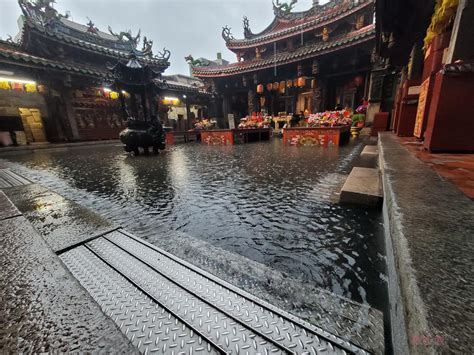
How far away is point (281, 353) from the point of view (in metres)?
0.84

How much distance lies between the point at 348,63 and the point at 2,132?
21.0 m

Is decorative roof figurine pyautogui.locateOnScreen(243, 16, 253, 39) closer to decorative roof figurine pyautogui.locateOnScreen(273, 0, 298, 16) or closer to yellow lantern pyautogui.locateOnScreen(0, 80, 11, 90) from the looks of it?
decorative roof figurine pyautogui.locateOnScreen(273, 0, 298, 16)

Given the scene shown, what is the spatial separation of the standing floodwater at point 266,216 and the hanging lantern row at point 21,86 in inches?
472

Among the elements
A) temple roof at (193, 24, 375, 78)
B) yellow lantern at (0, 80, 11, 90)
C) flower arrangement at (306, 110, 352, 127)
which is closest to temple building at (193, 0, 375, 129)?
temple roof at (193, 24, 375, 78)

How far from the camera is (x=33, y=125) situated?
13.8 metres

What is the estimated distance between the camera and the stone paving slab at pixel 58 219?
1.67 metres

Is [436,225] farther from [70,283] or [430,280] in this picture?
[70,283]

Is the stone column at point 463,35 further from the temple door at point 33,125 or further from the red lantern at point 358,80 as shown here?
the temple door at point 33,125

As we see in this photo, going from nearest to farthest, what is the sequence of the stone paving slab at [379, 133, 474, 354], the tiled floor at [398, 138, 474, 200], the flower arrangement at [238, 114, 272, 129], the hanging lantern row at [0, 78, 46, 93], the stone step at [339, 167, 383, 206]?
1. the stone paving slab at [379, 133, 474, 354]
2. the tiled floor at [398, 138, 474, 200]
3. the stone step at [339, 167, 383, 206]
4. the hanging lantern row at [0, 78, 46, 93]
5. the flower arrangement at [238, 114, 272, 129]

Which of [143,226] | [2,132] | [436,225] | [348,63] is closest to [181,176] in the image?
[143,226]

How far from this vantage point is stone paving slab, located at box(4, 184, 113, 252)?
5.48 ft

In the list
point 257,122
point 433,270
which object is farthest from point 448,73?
point 257,122

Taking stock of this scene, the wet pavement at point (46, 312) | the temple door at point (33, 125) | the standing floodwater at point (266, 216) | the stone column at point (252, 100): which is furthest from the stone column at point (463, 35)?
the temple door at point (33, 125)

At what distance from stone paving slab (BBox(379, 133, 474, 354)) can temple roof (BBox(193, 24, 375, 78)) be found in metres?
12.7
